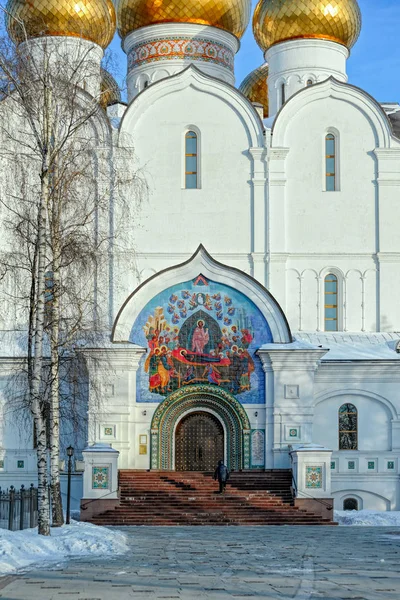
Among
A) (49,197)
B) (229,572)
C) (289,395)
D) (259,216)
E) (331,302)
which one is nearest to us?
(229,572)

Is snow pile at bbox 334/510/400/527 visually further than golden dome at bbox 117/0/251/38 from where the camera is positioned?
No

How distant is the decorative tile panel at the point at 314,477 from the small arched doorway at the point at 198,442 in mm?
2415

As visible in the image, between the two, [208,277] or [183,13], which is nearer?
[208,277]

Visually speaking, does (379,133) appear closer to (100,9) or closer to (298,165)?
(298,165)

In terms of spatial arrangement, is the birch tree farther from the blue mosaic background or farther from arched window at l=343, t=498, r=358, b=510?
arched window at l=343, t=498, r=358, b=510

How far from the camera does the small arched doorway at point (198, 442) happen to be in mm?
23156

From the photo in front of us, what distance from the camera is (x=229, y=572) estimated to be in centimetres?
1151

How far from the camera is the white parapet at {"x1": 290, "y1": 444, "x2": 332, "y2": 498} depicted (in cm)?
2111

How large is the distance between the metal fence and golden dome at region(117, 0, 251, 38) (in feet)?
45.9

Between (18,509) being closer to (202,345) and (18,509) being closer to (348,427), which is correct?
(202,345)

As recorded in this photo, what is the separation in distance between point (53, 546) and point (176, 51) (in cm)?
1680

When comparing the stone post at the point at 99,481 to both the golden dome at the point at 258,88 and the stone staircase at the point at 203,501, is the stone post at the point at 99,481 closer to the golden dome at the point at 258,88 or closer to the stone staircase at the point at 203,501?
the stone staircase at the point at 203,501

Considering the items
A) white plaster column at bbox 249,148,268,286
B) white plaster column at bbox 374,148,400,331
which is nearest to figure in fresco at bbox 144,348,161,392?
white plaster column at bbox 249,148,268,286

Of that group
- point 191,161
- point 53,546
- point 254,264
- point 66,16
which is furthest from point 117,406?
point 66,16
